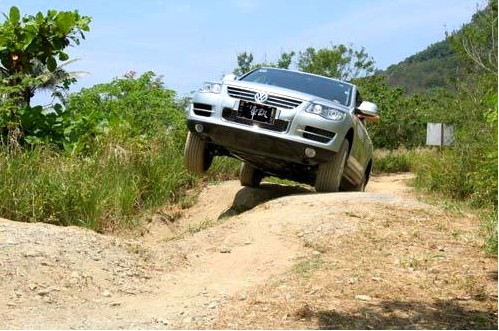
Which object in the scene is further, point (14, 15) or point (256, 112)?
point (14, 15)

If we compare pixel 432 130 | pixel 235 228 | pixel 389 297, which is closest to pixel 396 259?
pixel 389 297

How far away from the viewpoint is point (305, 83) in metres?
9.45

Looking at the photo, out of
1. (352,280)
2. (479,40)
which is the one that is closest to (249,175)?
(352,280)

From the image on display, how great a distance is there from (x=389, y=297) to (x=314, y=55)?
3425 cm

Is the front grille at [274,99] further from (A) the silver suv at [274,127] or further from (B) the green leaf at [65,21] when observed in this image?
(B) the green leaf at [65,21]

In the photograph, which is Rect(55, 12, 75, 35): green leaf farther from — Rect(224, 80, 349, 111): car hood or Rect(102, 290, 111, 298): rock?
Rect(102, 290, 111, 298): rock

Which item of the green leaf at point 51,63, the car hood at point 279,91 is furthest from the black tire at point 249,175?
the green leaf at point 51,63

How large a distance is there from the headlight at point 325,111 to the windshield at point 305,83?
0.78 metres

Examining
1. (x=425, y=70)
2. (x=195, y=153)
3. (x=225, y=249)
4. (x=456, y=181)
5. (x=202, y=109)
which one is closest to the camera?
(x=225, y=249)

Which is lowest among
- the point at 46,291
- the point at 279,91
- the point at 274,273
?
the point at 46,291

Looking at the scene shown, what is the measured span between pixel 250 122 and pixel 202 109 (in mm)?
616

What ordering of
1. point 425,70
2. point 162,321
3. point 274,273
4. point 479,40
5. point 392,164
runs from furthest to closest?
point 425,70
point 392,164
point 479,40
point 274,273
point 162,321

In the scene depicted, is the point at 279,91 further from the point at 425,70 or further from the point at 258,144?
the point at 425,70

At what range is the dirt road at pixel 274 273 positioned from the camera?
4504 millimetres
